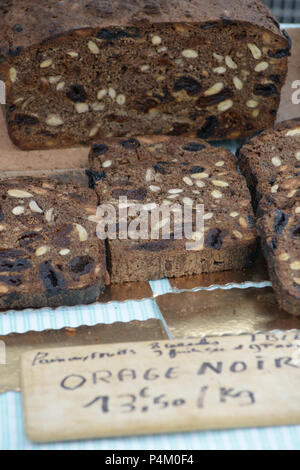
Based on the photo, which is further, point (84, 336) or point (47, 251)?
point (47, 251)

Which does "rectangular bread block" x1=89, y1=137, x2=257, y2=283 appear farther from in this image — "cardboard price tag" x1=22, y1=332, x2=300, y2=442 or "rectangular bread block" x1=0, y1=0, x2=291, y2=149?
"cardboard price tag" x1=22, y1=332, x2=300, y2=442

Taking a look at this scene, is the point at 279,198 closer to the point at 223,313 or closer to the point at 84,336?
the point at 223,313

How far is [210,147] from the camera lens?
8.09 feet

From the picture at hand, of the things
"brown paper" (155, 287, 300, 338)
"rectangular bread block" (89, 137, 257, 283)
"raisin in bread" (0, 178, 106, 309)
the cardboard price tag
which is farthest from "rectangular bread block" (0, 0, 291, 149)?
the cardboard price tag

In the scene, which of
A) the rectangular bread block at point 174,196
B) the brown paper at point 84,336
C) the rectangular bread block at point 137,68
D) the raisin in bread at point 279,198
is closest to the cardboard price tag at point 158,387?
the brown paper at point 84,336

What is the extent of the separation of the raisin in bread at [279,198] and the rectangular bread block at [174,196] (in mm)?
70

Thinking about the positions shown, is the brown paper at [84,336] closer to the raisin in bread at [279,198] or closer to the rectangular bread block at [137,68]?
the raisin in bread at [279,198]

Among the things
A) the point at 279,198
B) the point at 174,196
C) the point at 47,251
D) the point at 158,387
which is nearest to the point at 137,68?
the point at 174,196

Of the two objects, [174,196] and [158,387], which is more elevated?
[174,196]

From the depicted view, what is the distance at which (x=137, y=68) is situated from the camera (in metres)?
2.54

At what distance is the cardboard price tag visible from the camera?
148cm

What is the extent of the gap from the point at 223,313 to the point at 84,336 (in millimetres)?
439
